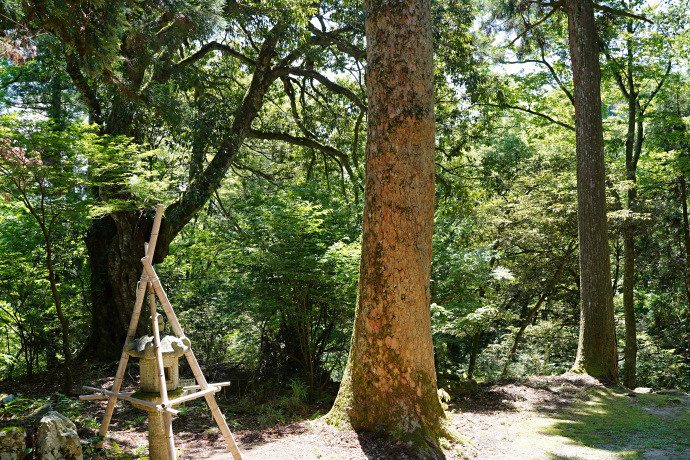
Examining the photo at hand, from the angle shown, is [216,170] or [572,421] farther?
[216,170]

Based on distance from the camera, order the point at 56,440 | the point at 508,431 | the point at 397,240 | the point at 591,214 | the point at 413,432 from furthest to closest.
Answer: the point at 591,214 < the point at 508,431 < the point at 397,240 < the point at 413,432 < the point at 56,440

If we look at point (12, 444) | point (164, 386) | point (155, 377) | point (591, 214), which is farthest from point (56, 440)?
point (591, 214)

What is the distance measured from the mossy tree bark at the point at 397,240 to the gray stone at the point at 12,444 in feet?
8.64

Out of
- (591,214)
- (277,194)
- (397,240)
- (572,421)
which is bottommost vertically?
(572,421)

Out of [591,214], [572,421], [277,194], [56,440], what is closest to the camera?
[56,440]

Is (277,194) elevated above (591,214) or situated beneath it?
elevated above

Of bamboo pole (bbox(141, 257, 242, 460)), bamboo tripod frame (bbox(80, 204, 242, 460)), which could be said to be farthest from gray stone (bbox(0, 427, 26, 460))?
bamboo pole (bbox(141, 257, 242, 460))

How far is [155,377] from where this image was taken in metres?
3.56

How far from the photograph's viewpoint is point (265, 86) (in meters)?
9.41

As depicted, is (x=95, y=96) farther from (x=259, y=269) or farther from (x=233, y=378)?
(x=233, y=378)

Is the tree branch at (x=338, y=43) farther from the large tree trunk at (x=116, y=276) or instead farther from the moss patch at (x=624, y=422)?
the moss patch at (x=624, y=422)

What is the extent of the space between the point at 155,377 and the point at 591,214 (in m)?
7.30

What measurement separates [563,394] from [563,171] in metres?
6.33

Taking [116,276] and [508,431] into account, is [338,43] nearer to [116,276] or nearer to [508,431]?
[116,276]
